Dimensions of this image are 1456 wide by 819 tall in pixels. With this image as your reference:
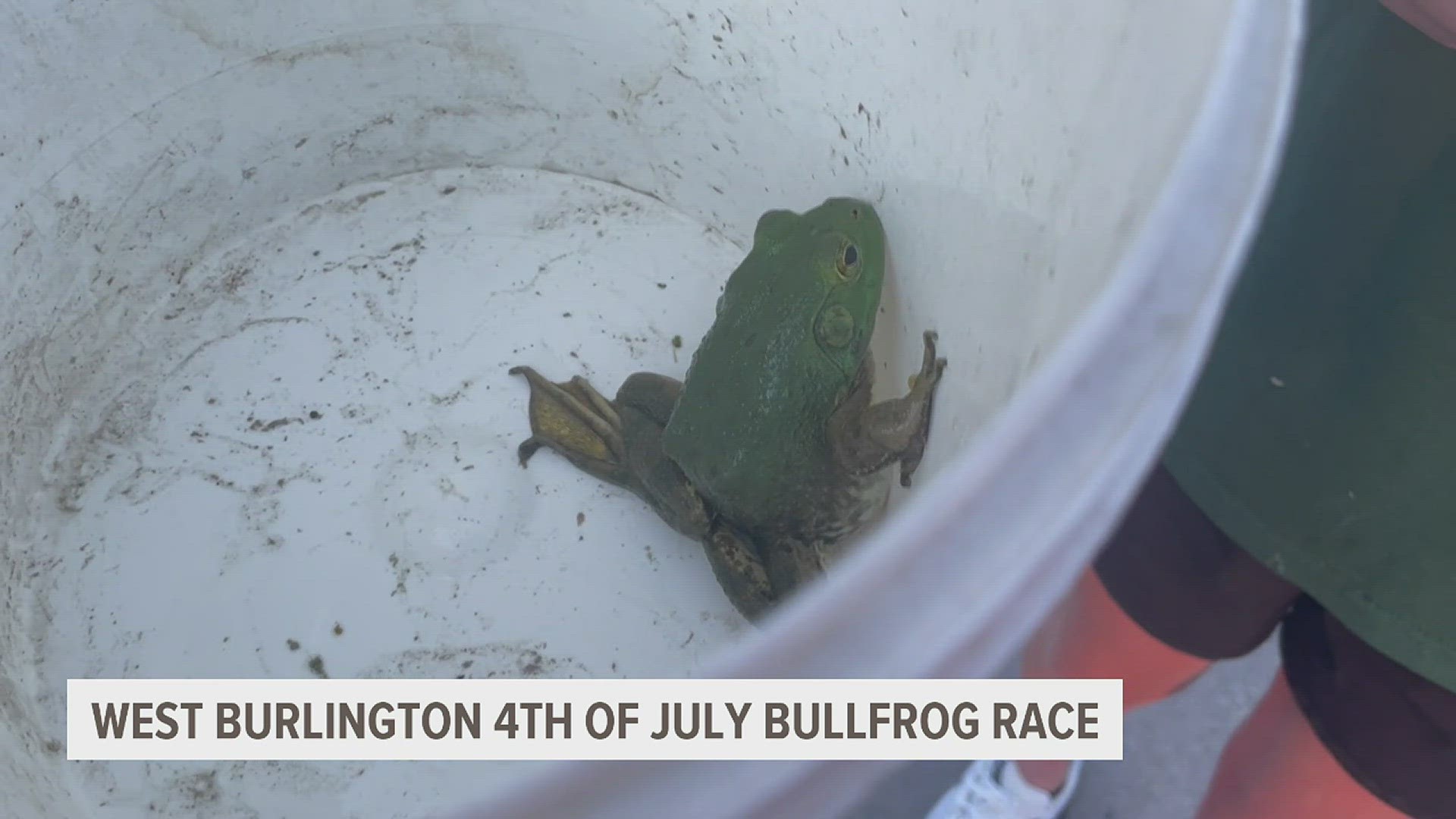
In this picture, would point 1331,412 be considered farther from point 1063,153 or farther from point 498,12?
point 498,12

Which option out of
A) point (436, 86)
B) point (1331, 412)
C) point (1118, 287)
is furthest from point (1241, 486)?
point (436, 86)

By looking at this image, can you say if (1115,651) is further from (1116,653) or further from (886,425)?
(886,425)

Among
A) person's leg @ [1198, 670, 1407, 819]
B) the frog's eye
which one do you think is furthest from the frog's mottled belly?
person's leg @ [1198, 670, 1407, 819]

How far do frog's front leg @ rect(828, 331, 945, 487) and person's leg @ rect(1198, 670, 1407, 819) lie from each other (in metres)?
0.35

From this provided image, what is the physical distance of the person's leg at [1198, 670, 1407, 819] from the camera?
0.70 meters

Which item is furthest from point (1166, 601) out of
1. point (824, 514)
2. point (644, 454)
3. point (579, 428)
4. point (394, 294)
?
point (394, 294)

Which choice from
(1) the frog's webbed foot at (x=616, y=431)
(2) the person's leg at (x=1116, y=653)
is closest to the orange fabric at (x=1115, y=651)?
(2) the person's leg at (x=1116, y=653)

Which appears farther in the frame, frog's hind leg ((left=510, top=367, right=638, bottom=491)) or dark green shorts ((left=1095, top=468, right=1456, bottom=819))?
frog's hind leg ((left=510, top=367, right=638, bottom=491))

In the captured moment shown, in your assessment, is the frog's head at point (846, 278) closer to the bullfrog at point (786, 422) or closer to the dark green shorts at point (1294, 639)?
the bullfrog at point (786, 422)

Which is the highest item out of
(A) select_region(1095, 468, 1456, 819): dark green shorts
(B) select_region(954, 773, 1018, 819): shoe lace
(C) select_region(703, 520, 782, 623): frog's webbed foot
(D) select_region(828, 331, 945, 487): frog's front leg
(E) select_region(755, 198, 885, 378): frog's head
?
(E) select_region(755, 198, 885, 378): frog's head

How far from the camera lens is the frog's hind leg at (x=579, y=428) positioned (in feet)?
3.72

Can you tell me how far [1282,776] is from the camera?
0.75 metres

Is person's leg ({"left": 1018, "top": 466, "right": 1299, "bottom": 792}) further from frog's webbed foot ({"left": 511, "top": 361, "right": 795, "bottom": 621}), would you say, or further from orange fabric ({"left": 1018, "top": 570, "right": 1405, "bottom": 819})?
frog's webbed foot ({"left": 511, "top": 361, "right": 795, "bottom": 621})

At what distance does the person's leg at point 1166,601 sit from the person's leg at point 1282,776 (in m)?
0.06
